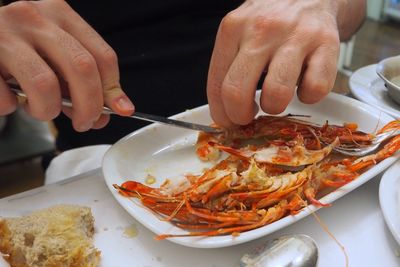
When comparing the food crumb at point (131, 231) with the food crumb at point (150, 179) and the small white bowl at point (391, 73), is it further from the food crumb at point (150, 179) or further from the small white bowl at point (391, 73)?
the small white bowl at point (391, 73)

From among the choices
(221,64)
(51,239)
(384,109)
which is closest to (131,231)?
(51,239)

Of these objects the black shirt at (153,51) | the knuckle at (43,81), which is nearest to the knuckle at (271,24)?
the knuckle at (43,81)

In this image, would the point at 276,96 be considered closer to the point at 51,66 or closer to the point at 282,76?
the point at 282,76

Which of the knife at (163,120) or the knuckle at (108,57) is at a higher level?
the knuckle at (108,57)

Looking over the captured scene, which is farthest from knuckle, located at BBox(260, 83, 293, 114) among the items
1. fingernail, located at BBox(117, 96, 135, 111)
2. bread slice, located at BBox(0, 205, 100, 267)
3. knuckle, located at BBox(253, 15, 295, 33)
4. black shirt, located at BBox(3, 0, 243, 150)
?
black shirt, located at BBox(3, 0, 243, 150)

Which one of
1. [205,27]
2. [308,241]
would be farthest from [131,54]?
[308,241]
